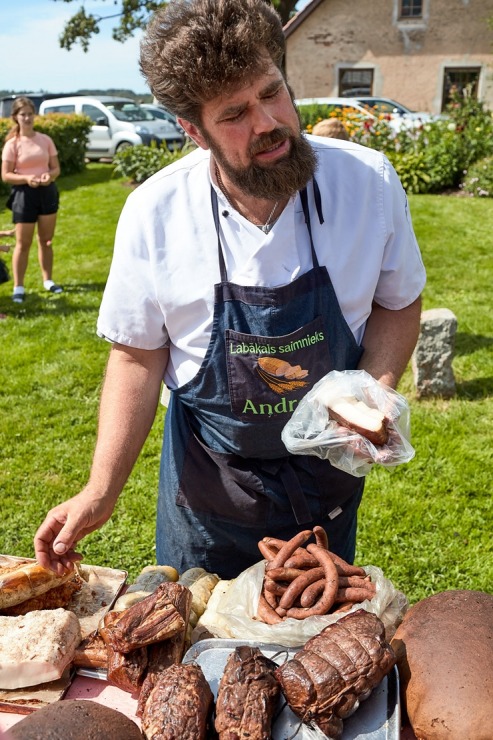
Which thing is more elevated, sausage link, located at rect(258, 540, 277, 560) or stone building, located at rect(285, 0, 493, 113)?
stone building, located at rect(285, 0, 493, 113)

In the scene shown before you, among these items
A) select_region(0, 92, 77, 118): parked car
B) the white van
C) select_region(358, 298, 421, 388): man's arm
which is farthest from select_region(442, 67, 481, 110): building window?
select_region(358, 298, 421, 388): man's arm

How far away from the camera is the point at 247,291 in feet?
6.30

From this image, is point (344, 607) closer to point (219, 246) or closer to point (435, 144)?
point (219, 246)

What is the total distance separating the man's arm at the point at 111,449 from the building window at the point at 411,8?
27.3 m

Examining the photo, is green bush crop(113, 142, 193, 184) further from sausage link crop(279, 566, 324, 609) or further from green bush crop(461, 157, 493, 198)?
sausage link crop(279, 566, 324, 609)

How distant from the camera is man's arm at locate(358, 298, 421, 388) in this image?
2.09 metres

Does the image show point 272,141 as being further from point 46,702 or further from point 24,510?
point 24,510

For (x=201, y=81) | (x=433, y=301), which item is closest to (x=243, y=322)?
(x=201, y=81)

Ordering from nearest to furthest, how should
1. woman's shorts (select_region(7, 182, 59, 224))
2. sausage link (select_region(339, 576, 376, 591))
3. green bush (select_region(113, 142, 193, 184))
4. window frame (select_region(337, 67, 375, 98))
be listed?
sausage link (select_region(339, 576, 376, 591))
woman's shorts (select_region(7, 182, 59, 224))
green bush (select_region(113, 142, 193, 184))
window frame (select_region(337, 67, 375, 98))

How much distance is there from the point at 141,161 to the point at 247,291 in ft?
42.8

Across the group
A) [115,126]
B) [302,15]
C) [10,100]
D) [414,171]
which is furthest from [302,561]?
[302,15]

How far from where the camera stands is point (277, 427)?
79.3 inches

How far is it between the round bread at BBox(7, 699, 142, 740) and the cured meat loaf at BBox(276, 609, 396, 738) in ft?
1.02

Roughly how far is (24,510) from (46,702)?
2.89 metres
